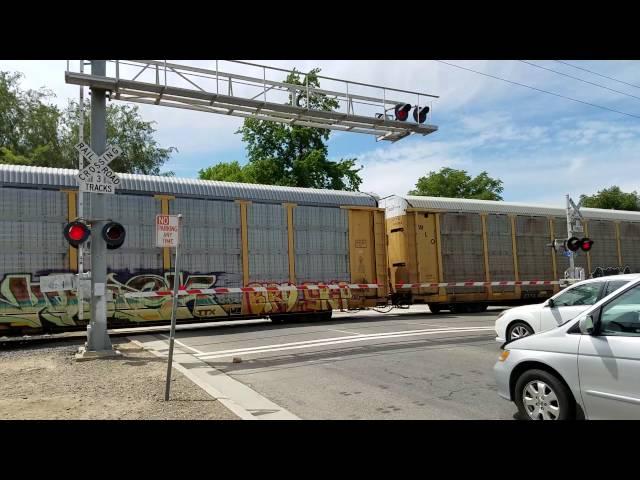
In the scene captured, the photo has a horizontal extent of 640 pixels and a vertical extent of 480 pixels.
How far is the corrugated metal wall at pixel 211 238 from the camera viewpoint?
1423 centimetres

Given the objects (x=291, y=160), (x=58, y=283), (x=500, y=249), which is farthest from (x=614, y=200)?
(x=58, y=283)

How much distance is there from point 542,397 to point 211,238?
36.0ft

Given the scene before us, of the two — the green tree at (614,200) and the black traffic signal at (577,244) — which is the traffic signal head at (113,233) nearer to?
the black traffic signal at (577,244)

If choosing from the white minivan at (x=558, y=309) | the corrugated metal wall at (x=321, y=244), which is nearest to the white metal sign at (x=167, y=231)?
the white minivan at (x=558, y=309)

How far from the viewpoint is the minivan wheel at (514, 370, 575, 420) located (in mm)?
4832

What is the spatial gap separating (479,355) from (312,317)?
772 cm

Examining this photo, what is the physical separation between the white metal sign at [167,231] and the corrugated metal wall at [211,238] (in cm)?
694

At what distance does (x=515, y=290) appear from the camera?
19953 millimetres

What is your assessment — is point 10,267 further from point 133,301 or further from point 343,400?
point 343,400

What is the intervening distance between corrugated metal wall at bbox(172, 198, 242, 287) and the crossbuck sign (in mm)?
3930

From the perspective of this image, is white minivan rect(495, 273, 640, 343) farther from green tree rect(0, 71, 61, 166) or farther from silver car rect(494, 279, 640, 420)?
green tree rect(0, 71, 61, 166)
